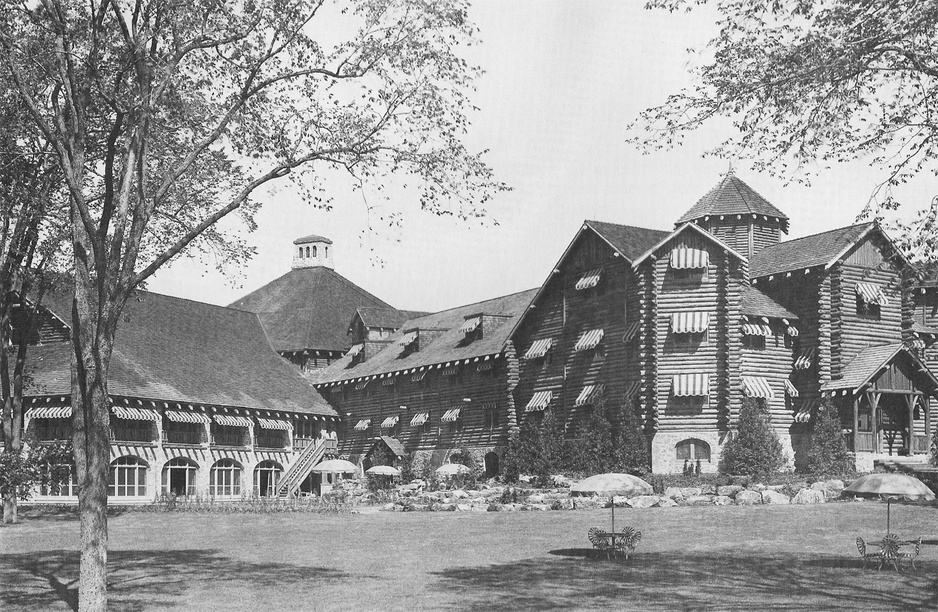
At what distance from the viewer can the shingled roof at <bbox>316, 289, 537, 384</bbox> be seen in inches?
2618

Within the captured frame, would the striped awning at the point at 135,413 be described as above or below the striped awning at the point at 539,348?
below

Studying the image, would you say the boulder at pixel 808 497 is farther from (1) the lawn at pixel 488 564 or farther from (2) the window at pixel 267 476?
(2) the window at pixel 267 476

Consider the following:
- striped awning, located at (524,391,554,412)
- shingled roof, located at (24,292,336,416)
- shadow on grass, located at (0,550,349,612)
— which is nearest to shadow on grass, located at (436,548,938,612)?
shadow on grass, located at (0,550,349,612)

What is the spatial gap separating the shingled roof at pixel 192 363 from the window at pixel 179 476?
3495mm

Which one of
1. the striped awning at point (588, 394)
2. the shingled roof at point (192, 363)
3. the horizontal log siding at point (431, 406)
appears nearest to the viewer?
the striped awning at point (588, 394)

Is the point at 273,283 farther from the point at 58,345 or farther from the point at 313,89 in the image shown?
the point at 313,89

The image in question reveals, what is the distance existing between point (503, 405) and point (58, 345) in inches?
976

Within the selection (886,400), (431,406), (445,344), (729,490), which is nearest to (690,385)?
(729,490)

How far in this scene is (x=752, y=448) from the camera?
170ft

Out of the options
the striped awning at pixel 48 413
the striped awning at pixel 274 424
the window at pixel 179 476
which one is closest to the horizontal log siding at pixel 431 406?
the striped awning at pixel 274 424

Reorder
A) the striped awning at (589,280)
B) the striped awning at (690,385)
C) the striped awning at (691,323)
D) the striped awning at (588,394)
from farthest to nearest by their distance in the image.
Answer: the striped awning at (589,280) < the striped awning at (588,394) < the striped awning at (691,323) < the striped awning at (690,385)

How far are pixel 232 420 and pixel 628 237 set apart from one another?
25425 millimetres

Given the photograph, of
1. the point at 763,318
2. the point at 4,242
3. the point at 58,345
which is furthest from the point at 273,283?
the point at 4,242

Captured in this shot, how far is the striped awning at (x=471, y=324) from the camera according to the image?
68.2 m
